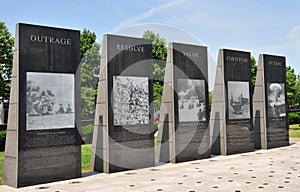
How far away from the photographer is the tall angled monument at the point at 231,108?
15055 mm

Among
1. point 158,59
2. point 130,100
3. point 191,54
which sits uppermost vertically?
point 158,59

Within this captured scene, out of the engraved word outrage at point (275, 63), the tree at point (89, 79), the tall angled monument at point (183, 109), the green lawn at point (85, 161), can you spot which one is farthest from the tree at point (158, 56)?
the tall angled monument at point (183, 109)

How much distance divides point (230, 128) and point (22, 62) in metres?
9.29

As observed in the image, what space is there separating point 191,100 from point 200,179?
4403 mm

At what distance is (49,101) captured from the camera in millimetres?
10008

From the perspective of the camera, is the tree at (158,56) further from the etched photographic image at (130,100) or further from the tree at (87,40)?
the etched photographic image at (130,100)

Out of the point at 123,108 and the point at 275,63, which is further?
the point at 275,63

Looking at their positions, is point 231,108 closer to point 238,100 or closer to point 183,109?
point 238,100

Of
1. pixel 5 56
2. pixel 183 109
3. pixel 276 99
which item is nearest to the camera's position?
pixel 183 109

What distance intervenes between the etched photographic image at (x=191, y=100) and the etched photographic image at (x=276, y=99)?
4.76 m

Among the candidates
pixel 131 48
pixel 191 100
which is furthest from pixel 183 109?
pixel 131 48

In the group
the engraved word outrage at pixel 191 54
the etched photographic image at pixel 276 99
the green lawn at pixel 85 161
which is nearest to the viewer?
the green lawn at pixel 85 161

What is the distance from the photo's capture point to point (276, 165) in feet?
39.2

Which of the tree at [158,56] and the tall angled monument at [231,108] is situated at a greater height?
the tree at [158,56]
